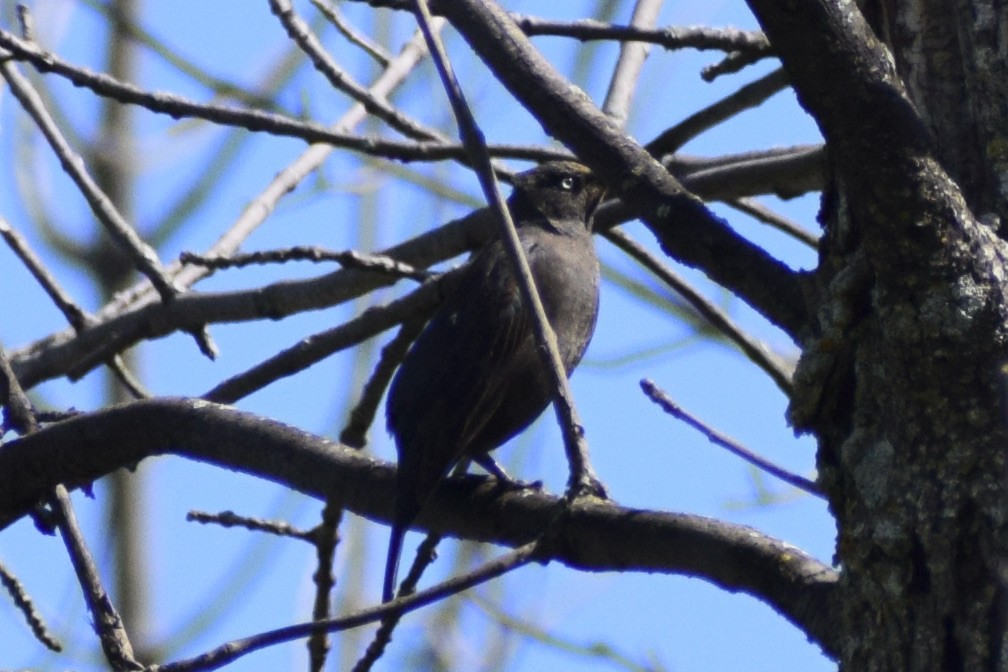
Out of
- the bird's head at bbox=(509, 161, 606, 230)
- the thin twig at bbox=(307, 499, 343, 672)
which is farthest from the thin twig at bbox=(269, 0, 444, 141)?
the bird's head at bbox=(509, 161, 606, 230)

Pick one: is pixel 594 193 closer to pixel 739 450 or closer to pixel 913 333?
pixel 739 450

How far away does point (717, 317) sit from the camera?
405 centimetres

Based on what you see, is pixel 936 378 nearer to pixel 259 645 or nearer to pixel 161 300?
pixel 259 645

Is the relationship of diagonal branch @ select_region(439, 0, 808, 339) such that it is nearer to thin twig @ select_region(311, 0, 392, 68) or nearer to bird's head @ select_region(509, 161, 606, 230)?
thin twig @ select_region(311, 0, 392, 68)

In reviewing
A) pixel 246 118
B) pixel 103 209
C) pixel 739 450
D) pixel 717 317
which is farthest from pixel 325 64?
pixel 739 450

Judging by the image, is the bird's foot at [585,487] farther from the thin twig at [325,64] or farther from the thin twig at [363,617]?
the thin twig at [325,64]

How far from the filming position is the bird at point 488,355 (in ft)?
13.7

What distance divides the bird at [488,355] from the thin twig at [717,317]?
37 centimetres

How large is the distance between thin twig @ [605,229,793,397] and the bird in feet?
1.20

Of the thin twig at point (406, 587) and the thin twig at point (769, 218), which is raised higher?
the thin twig at point (769, 218)

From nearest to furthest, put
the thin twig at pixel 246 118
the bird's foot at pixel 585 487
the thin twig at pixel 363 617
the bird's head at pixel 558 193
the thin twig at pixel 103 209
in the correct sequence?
1. the thin twig at pixel 363 617
2. the bird's foot at pixel 585 487
3. the thin twig at pixel 246 118
4. the thin twig at pixel 103 209
5. the bird's head at pixel 558 193

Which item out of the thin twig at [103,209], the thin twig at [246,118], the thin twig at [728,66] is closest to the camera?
the thin twig at [246,118]

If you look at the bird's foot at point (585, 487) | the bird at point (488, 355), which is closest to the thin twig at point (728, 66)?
the bird at point (488, 355)

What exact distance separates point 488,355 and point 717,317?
0.75m
